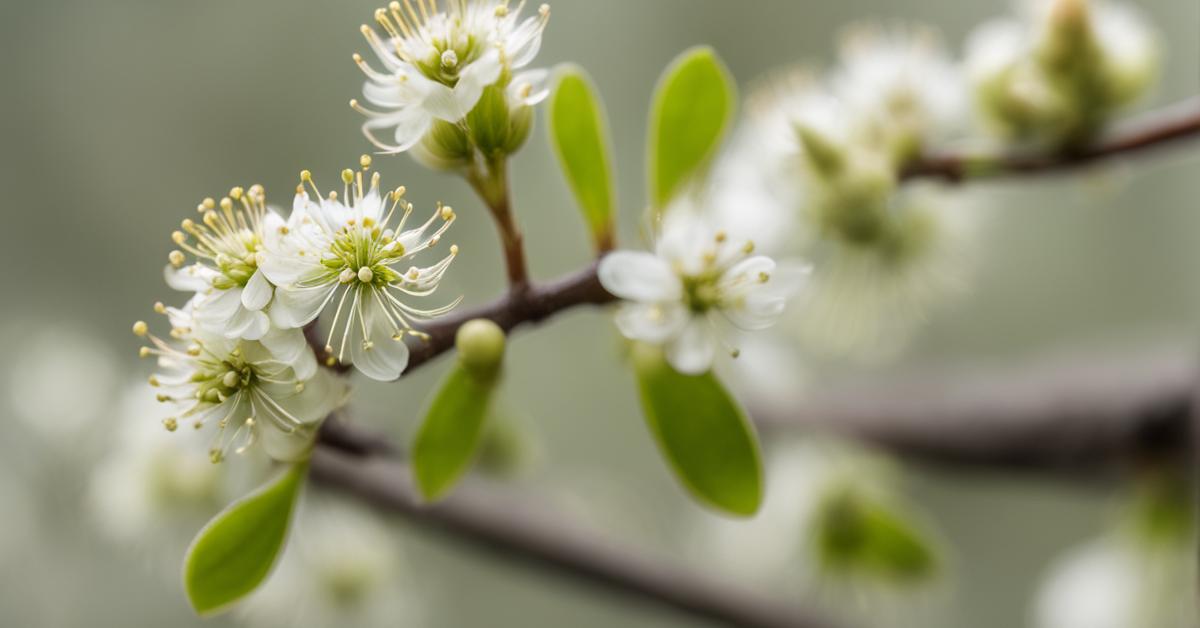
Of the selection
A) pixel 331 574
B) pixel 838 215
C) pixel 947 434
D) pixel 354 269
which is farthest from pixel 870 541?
pixel 354 269

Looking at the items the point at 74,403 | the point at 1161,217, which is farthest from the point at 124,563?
the point at 1161,217

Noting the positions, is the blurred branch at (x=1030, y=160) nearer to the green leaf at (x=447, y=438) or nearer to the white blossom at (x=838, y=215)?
the white blossom at (x=838, y=215)

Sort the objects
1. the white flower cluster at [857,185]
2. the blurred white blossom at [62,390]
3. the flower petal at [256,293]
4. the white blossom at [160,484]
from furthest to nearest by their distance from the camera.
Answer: the blurred white blossom at [62,390] < the white blossom at [160,484] < the white flower cluster at [857,185] < the flower petal at [256,293]

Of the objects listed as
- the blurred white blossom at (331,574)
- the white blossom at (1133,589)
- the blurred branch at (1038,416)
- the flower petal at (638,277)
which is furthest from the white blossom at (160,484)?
the white blossom at (1133,589)

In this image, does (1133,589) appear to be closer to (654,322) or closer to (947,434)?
(947,434)

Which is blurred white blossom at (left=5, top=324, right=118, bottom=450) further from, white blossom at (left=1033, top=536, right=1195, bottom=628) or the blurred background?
white blossom at (left=1033, top=536, right=1195, bottom=628)

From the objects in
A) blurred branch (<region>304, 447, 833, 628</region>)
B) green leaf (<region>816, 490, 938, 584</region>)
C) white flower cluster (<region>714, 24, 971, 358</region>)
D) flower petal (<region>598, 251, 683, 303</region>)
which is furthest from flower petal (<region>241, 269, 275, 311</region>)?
green leaf (<region>816, 490, 938, 584</region>)
